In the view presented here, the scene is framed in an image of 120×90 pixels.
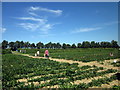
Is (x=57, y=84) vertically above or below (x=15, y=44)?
below

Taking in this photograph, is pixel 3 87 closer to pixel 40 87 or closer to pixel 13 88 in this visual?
pixel 13 88

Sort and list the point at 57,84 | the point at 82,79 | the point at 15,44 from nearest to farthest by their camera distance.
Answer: the point at 57,84 < the point at 82,79 < the point at 15,44

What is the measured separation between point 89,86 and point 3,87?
5.37 metres

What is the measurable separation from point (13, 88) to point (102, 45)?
147 meters

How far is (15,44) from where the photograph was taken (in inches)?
5428

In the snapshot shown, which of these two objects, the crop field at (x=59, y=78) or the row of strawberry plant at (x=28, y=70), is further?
the row of strawberry plant at (x=28, y=70)

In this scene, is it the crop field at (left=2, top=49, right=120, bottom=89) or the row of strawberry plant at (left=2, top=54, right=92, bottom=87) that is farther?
the row of strawberry plant at (left=2, top=54, right=92, bottom=87)

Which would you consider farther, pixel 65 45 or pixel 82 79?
pixel 65 45

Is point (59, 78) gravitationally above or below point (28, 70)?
below

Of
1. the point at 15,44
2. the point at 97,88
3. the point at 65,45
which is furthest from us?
the point at 65,45

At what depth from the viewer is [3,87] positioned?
20.7 feet

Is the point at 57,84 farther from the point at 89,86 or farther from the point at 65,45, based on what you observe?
the point at 65,45

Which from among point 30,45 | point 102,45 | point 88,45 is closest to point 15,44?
point 30,45

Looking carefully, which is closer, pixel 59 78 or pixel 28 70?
pixel 59 78
